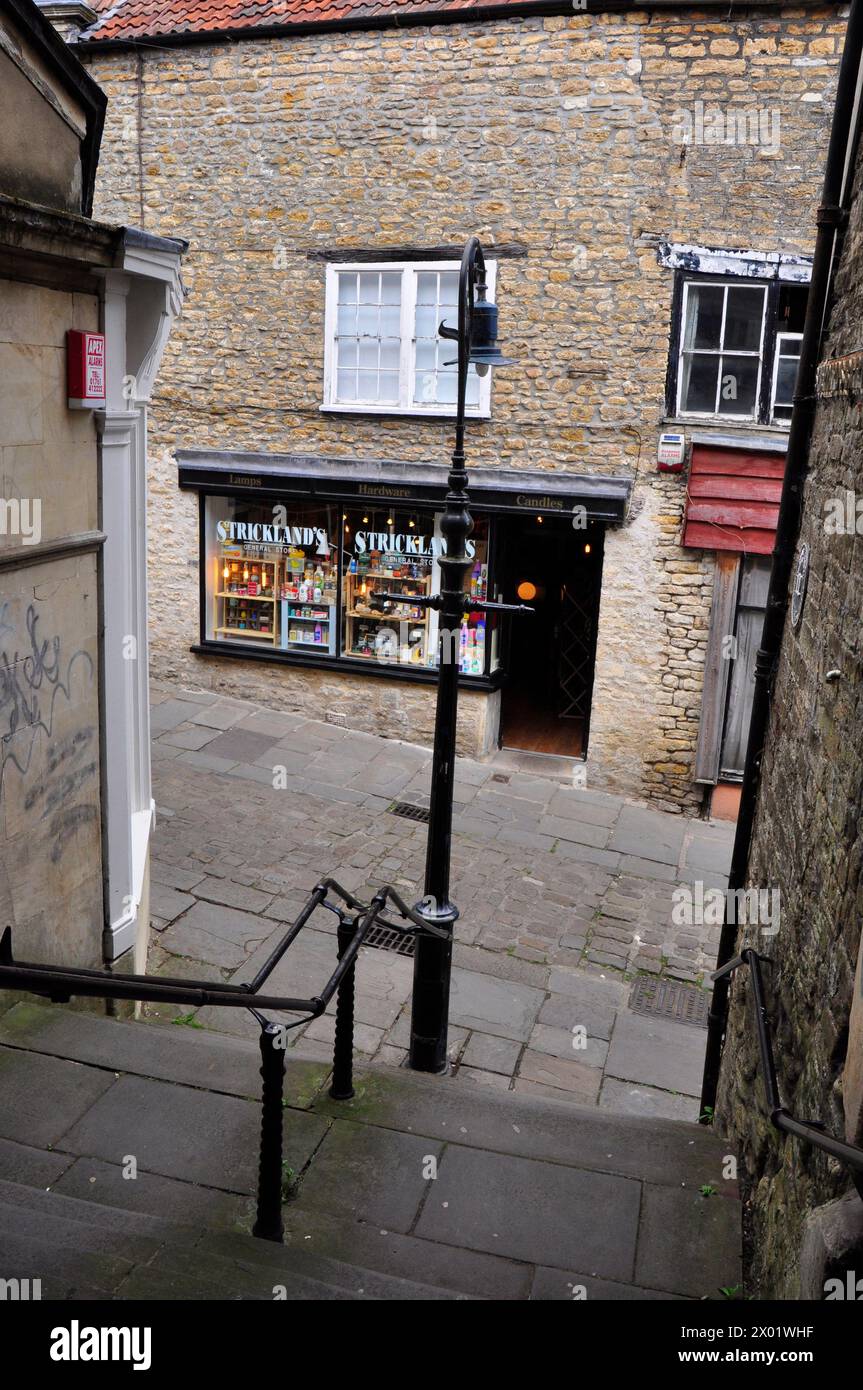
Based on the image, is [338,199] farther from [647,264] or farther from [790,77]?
[790,77]

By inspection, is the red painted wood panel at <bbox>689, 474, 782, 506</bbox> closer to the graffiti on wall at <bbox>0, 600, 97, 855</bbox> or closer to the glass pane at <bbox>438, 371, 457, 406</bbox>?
the glass pane at <bbox>438, 371, 457, 406</bbox>

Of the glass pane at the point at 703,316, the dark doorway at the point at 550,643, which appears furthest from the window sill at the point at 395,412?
the glass pane at the point at 703,316

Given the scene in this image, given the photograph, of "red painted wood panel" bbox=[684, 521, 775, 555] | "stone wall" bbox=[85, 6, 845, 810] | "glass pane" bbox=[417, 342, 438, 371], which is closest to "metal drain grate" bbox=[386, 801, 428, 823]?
"stone wall" bbox=[85, 6, 845, 810]

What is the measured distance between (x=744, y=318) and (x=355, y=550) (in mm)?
4673

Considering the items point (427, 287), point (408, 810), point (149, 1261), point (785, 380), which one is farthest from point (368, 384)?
point (149, 1261)

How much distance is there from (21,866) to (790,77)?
364 inches

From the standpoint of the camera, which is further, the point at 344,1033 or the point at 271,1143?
the point at 344,1033

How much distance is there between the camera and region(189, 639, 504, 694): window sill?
11969mm

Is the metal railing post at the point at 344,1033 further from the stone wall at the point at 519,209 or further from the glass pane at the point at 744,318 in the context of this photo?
the glass pane at the point at 744,318

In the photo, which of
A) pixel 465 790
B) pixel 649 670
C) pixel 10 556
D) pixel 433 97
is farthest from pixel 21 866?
pixel 433 97

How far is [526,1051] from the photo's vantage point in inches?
279

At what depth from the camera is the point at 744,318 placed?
10.3 m

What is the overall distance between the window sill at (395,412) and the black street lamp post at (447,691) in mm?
4954

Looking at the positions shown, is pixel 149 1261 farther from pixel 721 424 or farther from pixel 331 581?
pixel 331 581
